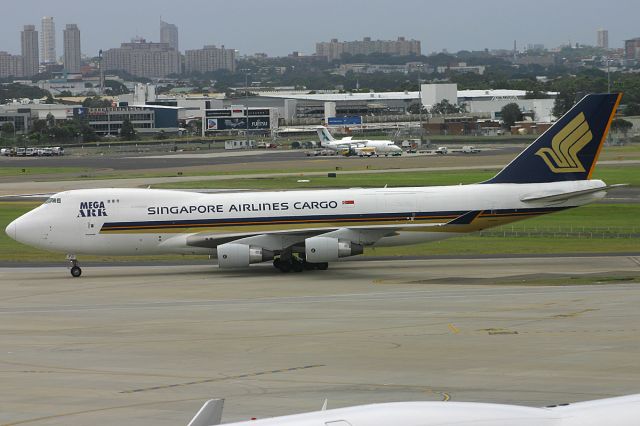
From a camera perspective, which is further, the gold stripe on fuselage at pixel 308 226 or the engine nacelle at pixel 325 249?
the gold stripe on fuselage at pixel 308 226

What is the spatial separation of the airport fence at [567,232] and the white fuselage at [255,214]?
11082 millimetres

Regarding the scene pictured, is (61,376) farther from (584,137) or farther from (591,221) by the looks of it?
(591,221)

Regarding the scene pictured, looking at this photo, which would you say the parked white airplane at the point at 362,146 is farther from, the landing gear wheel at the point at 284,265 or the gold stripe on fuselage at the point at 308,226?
the landing gear wheel at the point at 284,265

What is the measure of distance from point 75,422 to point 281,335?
12.0 meters

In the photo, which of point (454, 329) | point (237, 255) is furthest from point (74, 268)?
point (454, 329)

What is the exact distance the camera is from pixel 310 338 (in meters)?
31.4

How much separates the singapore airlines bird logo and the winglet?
42869 mm

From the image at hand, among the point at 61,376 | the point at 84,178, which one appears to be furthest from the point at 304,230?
the point at 84,178

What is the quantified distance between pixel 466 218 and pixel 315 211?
6.93 m

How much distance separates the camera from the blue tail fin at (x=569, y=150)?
5059 centimetres

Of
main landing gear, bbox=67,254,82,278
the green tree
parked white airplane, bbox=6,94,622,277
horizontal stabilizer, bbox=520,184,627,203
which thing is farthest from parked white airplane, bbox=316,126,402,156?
main landing gear, bbox=67,254,82,278

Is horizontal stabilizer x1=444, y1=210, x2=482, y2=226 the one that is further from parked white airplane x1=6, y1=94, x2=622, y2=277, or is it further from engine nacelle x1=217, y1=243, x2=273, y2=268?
engine nacelle x1=217, y1=243, x2=273, y2=268

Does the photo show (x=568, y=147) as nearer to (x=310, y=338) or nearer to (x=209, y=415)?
(x=310, y=338)

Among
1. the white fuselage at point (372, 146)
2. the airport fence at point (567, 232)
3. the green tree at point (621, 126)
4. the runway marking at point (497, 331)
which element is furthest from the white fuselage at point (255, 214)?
the green tree at point (621, 126)
